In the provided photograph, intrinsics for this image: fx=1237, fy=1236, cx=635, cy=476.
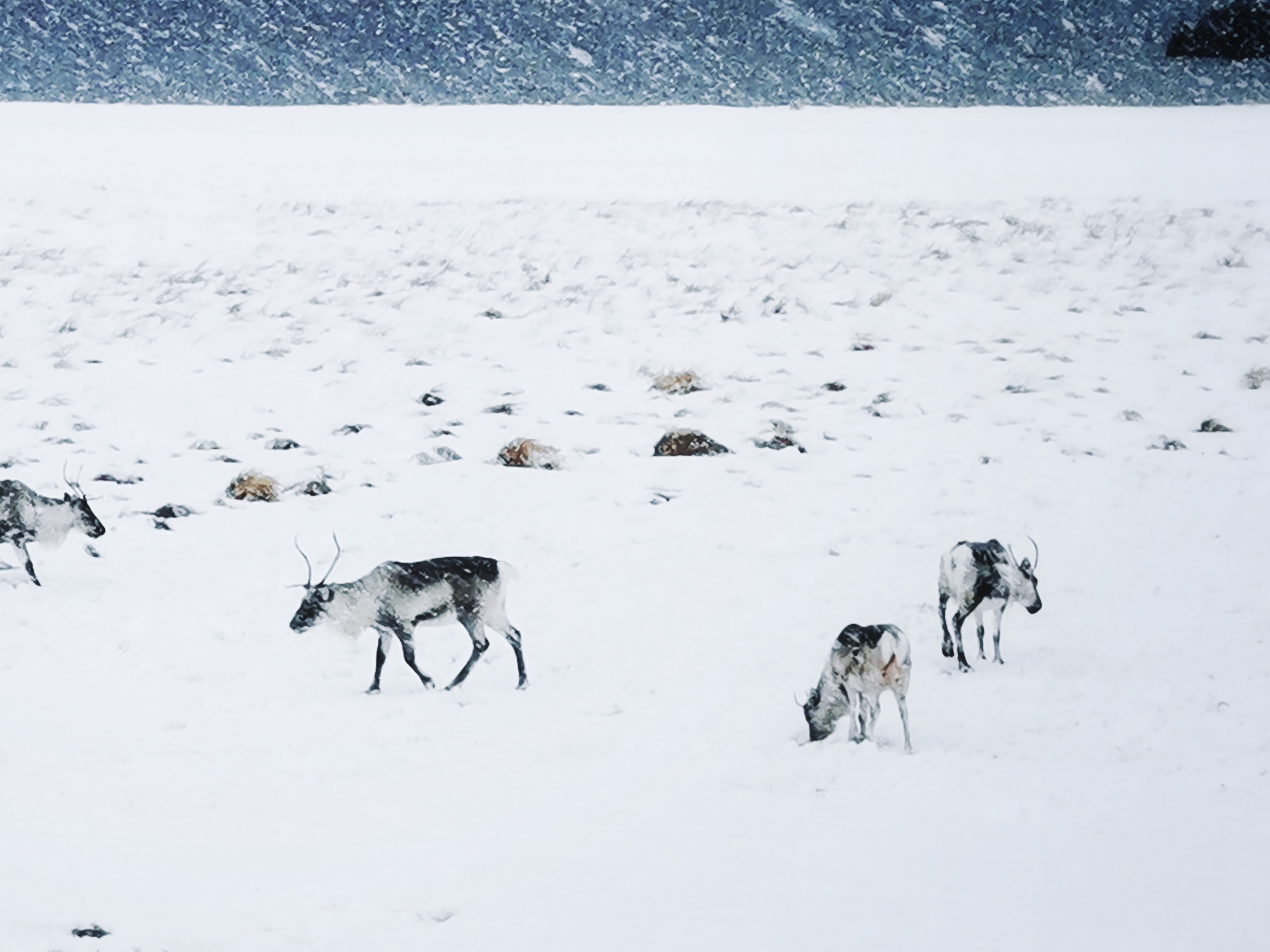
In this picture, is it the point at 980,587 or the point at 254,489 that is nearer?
the point at 980,587

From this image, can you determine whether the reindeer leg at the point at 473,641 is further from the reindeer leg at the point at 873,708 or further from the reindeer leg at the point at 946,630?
the reindeer leg at the point at 946,630

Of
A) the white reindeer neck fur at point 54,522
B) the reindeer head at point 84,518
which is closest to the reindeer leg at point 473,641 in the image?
the reindeer head at point 84,518

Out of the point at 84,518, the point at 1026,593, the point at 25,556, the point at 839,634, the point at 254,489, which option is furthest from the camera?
the point at 254,489

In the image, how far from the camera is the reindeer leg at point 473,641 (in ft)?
25.3

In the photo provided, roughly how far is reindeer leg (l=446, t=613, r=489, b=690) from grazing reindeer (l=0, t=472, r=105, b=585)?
356 centimetres

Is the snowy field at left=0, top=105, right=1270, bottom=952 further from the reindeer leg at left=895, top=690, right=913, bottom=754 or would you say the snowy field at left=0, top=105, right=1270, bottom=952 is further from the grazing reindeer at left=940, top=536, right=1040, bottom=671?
the grazing reindeer at left=940, top=536, right=1040, bottom=671

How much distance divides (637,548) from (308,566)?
293 cm

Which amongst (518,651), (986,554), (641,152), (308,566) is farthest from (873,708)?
(641,152)

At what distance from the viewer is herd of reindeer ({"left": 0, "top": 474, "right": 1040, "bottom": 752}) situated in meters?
6.65

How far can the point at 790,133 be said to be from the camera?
1191 inches

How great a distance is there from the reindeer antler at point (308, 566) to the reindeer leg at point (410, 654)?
25.3 inches

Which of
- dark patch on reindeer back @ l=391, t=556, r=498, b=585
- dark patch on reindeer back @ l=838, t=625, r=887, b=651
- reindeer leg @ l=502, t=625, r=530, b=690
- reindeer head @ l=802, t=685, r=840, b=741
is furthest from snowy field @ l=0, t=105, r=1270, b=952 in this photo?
dark patch on reindeer back @ l=391, t=556, r=498, b=585

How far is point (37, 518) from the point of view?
951cm

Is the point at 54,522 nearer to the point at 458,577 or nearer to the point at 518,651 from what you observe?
the point at 458,577
